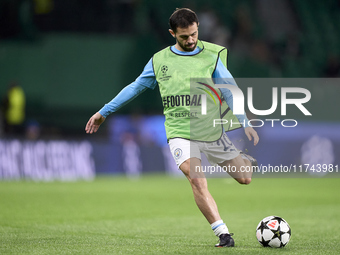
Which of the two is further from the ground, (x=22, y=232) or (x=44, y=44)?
(x=44, y=44)

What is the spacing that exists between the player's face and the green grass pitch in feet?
7.13

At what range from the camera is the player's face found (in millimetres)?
6781

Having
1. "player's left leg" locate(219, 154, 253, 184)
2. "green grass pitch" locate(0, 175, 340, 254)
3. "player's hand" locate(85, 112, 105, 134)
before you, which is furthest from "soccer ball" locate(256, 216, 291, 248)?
"player's hand" locate(85, 112, 105, 134)

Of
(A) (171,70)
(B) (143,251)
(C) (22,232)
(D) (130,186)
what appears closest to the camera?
(B) (143,251)

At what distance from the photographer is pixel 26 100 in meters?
19.9

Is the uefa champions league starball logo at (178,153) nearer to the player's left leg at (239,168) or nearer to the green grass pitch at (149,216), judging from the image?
the player's left leg at (239,168)

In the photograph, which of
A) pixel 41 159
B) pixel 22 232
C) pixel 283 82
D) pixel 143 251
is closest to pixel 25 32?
pixel 41 159

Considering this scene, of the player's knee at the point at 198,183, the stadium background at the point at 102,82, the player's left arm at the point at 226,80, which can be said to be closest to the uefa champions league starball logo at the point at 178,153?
the player's knee at the point at 198,183

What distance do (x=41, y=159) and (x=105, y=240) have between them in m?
10.7

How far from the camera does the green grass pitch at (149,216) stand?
22.6 feet

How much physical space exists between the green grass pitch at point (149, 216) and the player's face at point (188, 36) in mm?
2172

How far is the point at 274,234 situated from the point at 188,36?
2.30 metres

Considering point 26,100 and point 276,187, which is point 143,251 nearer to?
point 276,187

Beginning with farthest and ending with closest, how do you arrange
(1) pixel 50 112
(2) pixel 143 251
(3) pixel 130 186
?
(1) pixel 50 112 → (3) pixel 130 186 → (2) pixel 143 251
